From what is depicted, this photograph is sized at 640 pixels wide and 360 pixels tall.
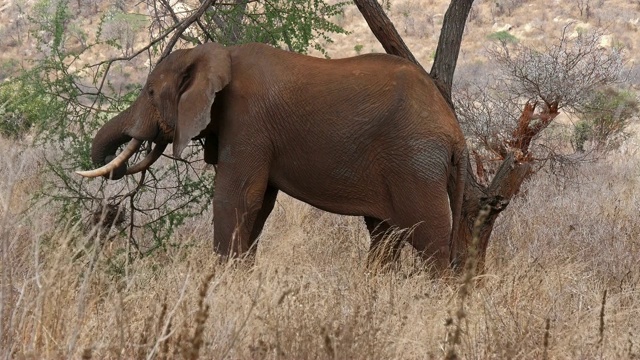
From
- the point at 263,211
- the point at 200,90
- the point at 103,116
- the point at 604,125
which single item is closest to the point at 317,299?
the point at 200,90

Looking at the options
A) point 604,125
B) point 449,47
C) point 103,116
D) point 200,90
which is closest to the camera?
point 200,90

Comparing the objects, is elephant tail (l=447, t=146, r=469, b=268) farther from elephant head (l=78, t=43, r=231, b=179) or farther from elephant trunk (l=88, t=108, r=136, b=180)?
elephant trunk (l=88, t=108, r=136, b=180)

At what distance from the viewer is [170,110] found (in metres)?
6.30

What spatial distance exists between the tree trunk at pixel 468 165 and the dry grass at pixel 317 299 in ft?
1.12

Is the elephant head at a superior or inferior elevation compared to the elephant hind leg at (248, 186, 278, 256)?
superior

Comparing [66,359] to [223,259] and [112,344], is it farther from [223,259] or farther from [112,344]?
[223,259]

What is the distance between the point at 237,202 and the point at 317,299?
144cm

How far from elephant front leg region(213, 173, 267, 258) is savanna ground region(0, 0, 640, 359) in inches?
10.2

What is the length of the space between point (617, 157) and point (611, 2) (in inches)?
1138

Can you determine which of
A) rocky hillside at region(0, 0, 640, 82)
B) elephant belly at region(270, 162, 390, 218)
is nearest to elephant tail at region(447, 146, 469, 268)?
elephant belly at region(270, 162, 390, 218)

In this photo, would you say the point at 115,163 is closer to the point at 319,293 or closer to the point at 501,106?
the point at 319,293

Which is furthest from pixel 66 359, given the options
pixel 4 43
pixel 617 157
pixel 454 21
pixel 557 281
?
pixel 4 43

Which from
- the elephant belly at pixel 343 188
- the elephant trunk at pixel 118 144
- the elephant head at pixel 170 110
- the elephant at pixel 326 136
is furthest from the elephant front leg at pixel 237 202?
the elephant trunk at pixel 118 144

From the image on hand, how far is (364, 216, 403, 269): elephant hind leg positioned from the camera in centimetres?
608
